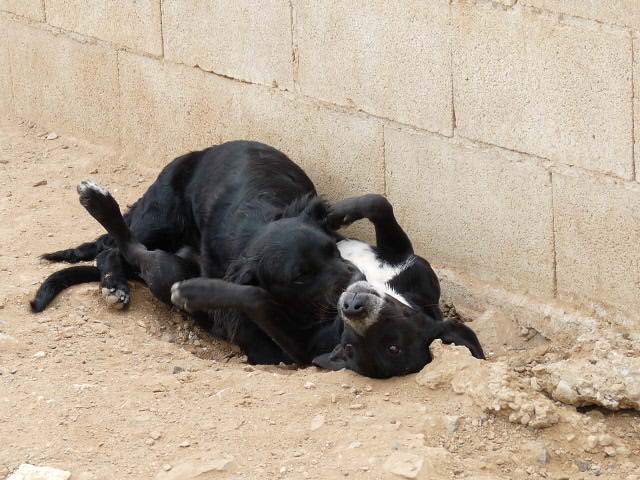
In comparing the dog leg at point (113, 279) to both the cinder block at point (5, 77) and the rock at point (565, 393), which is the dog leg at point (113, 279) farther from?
the cinder block at point (5, 77)

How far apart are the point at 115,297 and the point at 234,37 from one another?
1.68m

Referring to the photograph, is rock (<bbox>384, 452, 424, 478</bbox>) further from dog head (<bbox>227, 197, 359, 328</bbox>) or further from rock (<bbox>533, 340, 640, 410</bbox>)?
dog head (<bbox>227, 197, 359, 328</bbox>)

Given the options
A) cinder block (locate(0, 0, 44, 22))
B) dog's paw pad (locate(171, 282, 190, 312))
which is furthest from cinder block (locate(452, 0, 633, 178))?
cinder block (locate(0, 0, 44, 22))

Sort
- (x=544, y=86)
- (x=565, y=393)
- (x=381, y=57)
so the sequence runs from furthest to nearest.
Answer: (x=381, y=57), (x=544, y=86), (x=565, y=393)

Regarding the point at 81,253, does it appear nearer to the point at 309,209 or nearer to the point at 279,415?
the point at 309,209

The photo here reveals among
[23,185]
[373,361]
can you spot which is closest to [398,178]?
[373,361]

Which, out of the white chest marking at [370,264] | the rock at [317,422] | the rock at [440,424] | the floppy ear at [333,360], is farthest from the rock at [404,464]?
the white chest marking at [370,264]

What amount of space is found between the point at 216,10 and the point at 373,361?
270cm

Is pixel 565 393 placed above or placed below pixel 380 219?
below

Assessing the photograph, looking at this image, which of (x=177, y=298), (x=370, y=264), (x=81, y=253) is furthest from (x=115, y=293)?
(x=370, y=264)

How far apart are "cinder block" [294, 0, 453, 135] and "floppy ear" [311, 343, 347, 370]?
48.8 inches

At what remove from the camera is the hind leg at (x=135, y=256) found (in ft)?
18.3

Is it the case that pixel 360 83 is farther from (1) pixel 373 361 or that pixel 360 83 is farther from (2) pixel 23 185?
(2) pixel 23 185

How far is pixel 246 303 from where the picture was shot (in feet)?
16.4
